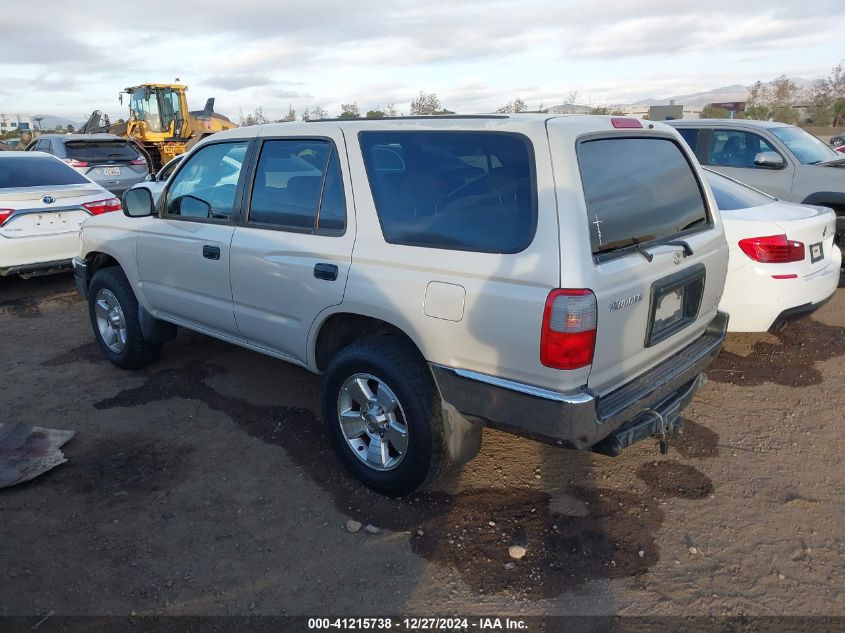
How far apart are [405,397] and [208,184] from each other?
2.13 metres

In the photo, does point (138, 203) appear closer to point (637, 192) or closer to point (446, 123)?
point (446, 123)

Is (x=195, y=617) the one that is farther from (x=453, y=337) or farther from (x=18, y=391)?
(x=18, y=391)

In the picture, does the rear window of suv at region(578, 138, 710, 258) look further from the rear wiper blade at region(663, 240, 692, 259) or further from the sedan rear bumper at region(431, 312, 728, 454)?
the sedan rear bumper at region(431, 312, 728, 454)

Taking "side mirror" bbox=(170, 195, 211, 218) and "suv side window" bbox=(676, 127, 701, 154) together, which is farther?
"suv side window" bbox=(676, 127, 701, 154)

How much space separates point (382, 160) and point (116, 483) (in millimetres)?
2281

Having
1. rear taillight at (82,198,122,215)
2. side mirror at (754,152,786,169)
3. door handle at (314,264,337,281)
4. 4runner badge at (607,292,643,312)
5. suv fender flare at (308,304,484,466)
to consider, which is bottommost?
suv fender flare at (308,304,484,466)

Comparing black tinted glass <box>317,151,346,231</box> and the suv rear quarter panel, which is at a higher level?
black tinted glass <box>317,151,346,231</box>

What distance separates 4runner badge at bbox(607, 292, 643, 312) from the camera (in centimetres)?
263

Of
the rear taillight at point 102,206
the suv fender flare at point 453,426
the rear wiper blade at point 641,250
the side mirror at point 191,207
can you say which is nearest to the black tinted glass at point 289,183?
the side mirror at point 191,207

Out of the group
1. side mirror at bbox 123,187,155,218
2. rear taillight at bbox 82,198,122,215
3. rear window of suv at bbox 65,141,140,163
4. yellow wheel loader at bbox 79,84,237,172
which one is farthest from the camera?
yellow wheel loader at bbox 79,84,237,172

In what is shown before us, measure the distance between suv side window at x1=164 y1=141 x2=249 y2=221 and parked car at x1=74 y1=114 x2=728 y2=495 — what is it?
0.08 feet

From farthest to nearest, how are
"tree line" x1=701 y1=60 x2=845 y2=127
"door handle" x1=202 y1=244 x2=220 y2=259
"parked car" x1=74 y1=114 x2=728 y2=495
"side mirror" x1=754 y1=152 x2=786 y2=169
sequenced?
"tree line" x1=701 y1=60 x2=845 y2=127, "side mirror" x1=754 y1=152 x2=786 y2=169, "door handle" x1=202 y1=244 x2=220 y2=259, "parked car" x1=74 y1=114 x2=728 y2=495

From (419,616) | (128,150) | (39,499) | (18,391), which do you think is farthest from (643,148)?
(128,150)

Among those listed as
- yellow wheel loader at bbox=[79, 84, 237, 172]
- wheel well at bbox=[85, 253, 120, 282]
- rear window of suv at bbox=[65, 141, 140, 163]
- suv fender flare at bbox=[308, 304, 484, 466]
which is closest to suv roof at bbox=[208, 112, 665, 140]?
suv fender flare at bbox=[308, 304, 484, 466]
